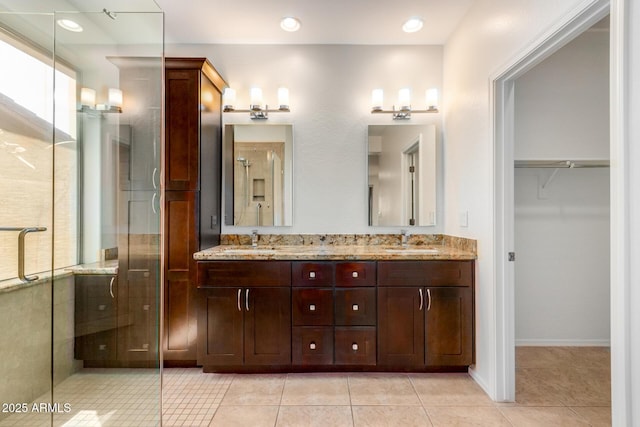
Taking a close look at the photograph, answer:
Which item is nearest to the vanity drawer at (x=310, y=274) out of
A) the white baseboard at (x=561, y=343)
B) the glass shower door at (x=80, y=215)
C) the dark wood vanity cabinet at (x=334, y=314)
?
the dark wood vanity cabinet at (x=334, y=314)

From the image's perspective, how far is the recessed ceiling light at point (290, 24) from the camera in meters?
2.63

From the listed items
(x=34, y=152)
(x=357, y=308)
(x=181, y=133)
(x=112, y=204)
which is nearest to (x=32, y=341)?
(x=112, y=204)

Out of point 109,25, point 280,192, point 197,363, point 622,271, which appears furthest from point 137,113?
point 622,271

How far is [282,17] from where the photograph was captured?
262cm

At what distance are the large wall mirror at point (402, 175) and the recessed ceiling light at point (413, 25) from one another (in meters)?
0.77

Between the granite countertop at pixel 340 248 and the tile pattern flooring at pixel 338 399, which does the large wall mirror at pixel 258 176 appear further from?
the tile pattern flooring at pixel 338 399

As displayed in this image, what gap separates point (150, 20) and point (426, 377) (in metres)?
2.98

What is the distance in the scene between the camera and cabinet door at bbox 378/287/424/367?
2.40 meters

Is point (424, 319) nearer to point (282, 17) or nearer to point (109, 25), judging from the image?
point (282, 17)

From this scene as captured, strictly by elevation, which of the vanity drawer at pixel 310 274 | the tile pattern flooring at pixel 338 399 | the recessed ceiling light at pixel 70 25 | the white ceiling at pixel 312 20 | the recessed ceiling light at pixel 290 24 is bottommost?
the tile pattern flooring at pixel 338 399

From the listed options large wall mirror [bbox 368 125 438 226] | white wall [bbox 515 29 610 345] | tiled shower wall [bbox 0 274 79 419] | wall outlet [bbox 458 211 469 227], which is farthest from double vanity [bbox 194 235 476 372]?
white wall [bbox 515 29 610 345]

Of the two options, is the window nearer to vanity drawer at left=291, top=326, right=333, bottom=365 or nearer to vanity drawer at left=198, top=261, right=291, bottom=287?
vanity drawer at left=198, top=261, right=291, bottom=287

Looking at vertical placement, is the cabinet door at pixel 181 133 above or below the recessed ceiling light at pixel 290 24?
below

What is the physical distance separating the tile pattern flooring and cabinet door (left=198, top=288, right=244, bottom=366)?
0.57 feet
